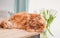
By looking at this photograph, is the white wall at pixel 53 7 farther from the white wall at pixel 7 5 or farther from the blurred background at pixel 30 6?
the white wall at pixel 7 5

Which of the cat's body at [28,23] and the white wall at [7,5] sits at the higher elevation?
the white wall at [7,5]

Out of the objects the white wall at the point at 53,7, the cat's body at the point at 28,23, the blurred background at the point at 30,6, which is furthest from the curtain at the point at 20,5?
the cat's body at the point at 28,23

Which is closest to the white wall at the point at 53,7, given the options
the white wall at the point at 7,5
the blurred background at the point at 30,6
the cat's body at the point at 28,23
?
Answer: the blurred background at the point at 30,6

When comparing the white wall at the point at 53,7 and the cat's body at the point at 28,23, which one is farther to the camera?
the white wall at the point at 53,7

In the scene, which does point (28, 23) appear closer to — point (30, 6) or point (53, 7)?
point (30, 6)

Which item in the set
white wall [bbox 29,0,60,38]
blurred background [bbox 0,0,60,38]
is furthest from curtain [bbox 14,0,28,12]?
white wall [bbox 29,0,60,38]

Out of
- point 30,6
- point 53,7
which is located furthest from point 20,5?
point 53,7

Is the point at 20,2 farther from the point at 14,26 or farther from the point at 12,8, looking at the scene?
the point at 14,26

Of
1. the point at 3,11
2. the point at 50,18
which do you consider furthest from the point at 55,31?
the point at 3,11
